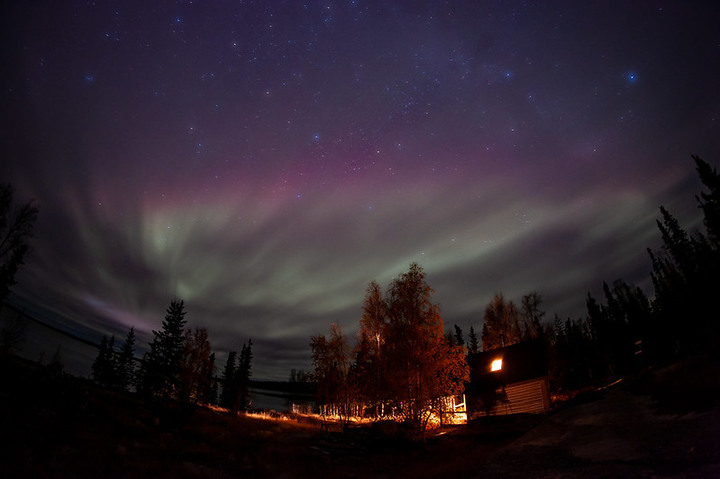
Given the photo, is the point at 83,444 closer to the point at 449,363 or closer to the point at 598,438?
the point at 449,363

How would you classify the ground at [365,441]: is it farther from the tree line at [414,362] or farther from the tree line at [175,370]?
the tree line at [175,370]

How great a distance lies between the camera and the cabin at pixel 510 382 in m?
25.1

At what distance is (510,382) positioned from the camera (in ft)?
87.8

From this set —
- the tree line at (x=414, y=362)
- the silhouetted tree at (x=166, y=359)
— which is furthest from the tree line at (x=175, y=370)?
the tree line at (x=414, y=362)

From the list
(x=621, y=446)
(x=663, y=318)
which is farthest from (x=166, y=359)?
(x=663, y=318)

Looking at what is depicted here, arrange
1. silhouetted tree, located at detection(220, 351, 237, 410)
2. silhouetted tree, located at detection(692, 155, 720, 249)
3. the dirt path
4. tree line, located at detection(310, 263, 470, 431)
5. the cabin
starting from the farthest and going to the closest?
silhouetted tree, located at detection(220, 351, 237, 410), silhouetted tree, located at detection(692, 155, 720, 249), the cabin, tree line, located at detection(310, 263, 470, 431), the dirt path

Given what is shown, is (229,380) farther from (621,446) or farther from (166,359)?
(621,446)

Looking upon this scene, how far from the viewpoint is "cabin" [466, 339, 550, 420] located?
989 inches

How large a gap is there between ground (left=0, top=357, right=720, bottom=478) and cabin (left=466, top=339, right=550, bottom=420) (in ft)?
9.11

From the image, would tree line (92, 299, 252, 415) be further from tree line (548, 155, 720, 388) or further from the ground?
tree line (548, 155, 720, 388)

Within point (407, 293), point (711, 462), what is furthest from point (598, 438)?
point (407, 293)

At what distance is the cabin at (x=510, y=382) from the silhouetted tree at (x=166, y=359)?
37.7 meters

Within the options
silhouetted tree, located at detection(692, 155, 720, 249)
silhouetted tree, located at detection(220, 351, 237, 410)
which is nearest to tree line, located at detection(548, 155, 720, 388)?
silhouetted tree, located at detection(692, 155, 720, 249)

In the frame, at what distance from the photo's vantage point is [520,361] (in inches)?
1057
